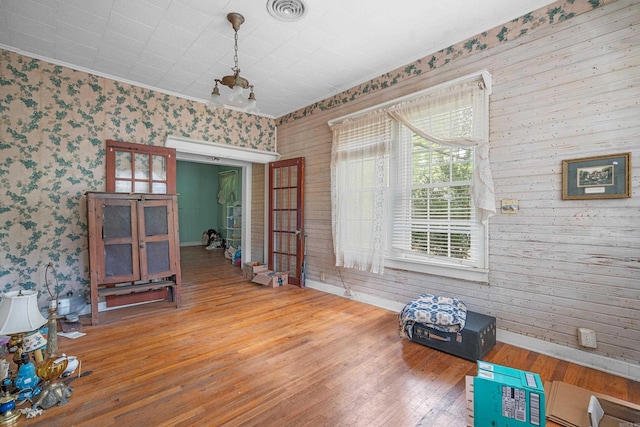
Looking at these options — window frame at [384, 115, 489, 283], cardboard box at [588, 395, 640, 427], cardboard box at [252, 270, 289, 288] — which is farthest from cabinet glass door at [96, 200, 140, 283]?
cardboard box at [588, 395, 640, 427]

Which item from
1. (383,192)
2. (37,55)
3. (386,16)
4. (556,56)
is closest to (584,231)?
(556,56)

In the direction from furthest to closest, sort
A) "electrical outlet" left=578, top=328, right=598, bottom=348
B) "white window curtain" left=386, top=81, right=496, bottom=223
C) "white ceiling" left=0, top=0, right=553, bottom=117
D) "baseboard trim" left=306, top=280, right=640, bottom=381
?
1. "white window curtain" left=386, top=81, right=496, bottom=223
2. "white ceiling" left=0, top=0, right=553, bottom=117
3. "electrical outlet" left=578, top=328, right=598, bottom=348
4. "baseboard trim" left=306, top=280, right=640, bottom=381

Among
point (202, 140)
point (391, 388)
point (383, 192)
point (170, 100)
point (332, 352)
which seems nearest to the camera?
point (391, 388)

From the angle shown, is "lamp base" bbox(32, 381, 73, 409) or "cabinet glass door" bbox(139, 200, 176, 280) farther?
"cabinet glass door" bbox(139, 200, 176, 280)

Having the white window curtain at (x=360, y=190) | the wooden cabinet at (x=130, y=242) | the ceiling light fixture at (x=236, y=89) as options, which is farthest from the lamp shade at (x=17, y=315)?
the white window curtain at (x=360, y=190)

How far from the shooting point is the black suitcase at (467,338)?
2488 mm

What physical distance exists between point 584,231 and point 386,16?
2.56m

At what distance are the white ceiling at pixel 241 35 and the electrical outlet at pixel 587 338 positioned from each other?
2818mm

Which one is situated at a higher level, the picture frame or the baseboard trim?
the picture frame

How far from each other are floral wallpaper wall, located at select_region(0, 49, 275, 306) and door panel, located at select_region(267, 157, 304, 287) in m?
2.22

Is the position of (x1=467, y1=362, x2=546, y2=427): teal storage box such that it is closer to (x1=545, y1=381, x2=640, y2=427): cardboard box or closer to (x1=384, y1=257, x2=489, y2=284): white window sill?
(x1=545, y1=381, x2=640, y2=427): cardboard box

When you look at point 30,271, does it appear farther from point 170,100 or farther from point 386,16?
point 386,16

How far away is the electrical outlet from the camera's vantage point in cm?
234

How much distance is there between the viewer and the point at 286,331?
3.11m
